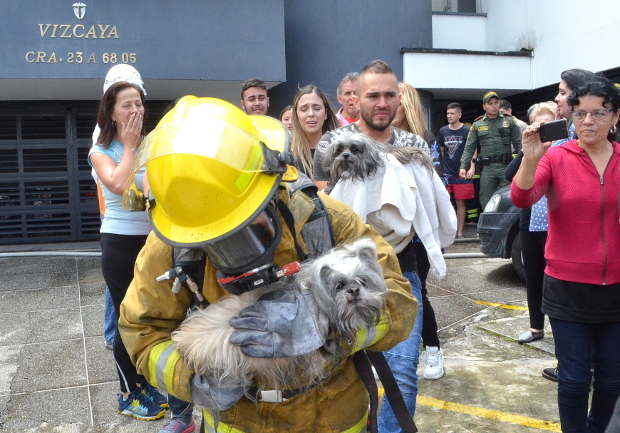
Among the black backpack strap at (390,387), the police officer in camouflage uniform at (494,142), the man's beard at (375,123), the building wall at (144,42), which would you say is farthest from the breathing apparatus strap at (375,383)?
the building wall at (144,42)

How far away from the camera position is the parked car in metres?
6.41

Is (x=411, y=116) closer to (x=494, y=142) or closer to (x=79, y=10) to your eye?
(x=494, y=142)

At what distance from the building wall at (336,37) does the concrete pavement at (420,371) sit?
4.45 metres

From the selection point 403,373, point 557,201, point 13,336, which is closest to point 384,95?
point 557,201

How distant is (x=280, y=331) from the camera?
1.55 metres

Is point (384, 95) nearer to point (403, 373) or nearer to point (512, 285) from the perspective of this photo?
point (403, 373)

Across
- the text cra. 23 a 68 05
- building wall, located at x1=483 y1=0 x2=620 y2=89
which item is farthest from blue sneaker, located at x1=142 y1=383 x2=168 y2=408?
building wall, located at x1=483 y1=0 x2=620 y2=89

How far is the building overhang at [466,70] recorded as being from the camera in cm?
1021

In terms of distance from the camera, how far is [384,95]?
314cm

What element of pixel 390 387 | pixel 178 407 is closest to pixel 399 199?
pixel 390 387

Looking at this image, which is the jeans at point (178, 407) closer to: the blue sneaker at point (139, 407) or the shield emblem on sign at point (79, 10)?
the blue sneaker at point (139, 407)

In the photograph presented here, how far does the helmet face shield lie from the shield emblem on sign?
27.2 feet

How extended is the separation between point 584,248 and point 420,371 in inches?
69.9

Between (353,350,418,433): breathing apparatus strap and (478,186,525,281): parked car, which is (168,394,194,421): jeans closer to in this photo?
(353,350,418,433): breathing apparatus strap
